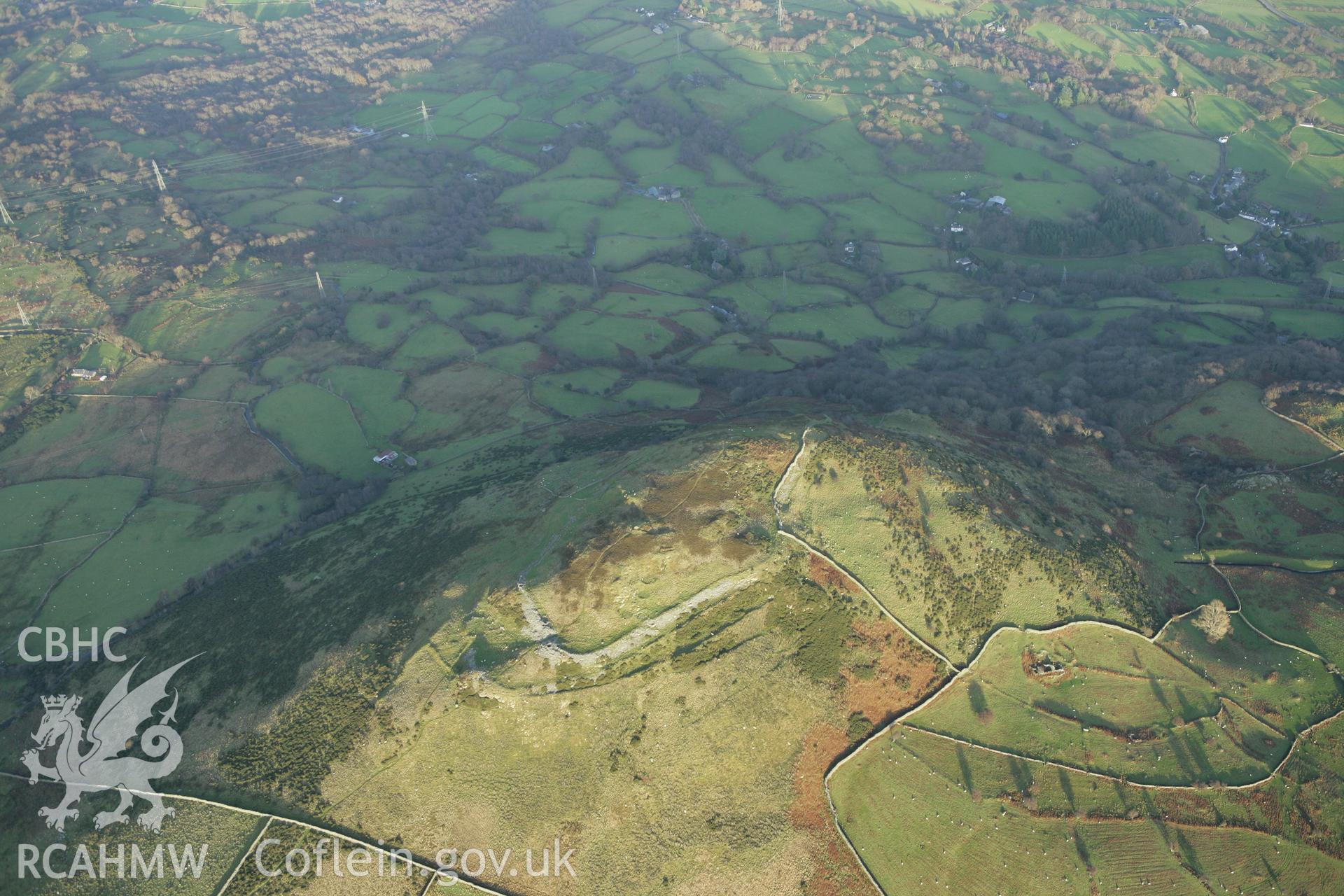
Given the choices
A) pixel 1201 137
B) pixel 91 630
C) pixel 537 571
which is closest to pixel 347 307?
pixel 91 630

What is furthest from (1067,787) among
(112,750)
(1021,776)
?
(112,750)

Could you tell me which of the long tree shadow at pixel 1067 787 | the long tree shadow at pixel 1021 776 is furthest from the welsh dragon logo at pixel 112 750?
the long tree shadow at pixel 1067 787

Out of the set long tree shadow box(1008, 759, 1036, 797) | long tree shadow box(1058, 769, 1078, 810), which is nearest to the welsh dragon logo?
long tree shadow box(1008, 759, 1036, 797)

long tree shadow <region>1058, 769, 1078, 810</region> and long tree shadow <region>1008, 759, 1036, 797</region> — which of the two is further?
long tree shadow <region>1008, 759, 1036, 797</region>

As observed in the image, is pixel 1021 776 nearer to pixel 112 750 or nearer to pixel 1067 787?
pixel 1067 787

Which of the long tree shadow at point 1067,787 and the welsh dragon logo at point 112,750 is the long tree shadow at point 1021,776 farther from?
the welsh dragon logo at point 112,750

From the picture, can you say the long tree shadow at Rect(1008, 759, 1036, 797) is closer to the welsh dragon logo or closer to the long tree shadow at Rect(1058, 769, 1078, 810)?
the long tree shadow at Rect(1058, 769, 1078, 810)

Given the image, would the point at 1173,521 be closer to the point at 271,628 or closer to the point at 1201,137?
the point at 271,628

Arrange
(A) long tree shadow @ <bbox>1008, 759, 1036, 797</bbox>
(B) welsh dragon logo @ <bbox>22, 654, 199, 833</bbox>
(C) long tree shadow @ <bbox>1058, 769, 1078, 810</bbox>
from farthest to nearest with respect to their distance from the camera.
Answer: (B) welsh dragon logo @ <bbox>22, 654, 199, 833</bbox> → (A) long tree shadow @ <bbox>1008, 759, 1036, 797</bbox> → (C) long tree shadow @ <bbox>1058, 769, 1078, 810</bbox>
